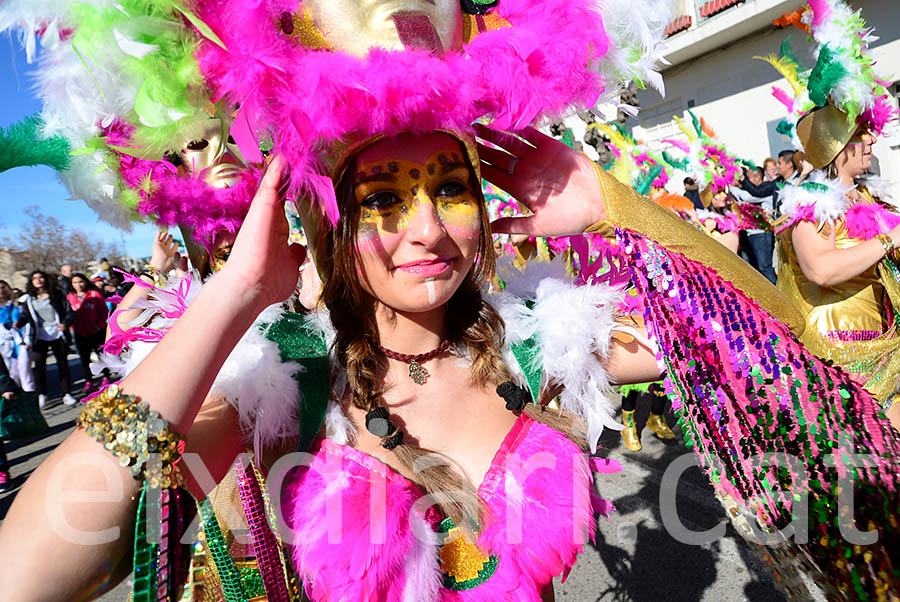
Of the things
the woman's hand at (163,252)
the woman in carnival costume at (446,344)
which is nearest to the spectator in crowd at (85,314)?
the woman's hand at (163,252)

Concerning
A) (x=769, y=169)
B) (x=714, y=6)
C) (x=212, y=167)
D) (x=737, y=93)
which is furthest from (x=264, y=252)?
(x=714, y=6)

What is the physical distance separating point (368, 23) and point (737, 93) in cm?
1256

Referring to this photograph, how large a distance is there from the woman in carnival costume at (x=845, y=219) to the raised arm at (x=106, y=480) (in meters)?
2.76

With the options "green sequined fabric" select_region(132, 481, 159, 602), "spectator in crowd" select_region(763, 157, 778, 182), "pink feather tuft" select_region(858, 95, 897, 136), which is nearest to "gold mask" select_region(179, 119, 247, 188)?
"green sequined fabric" select_region(132, 481, 159, 602)

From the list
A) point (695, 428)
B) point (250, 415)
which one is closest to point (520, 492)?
point (695, 428)

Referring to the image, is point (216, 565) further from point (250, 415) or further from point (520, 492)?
point (520, 492)

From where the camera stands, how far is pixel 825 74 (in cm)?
291

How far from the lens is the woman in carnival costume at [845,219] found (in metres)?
2.83

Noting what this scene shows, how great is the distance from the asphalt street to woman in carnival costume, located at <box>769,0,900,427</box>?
1033 mm

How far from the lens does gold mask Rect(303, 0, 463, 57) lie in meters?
1.15

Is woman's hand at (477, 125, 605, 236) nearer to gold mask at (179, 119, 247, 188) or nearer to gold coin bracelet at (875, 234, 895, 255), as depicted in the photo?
gold mask at (179, 119, 247, 188)

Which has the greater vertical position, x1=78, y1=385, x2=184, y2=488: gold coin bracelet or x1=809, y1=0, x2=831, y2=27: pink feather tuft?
x1=809, y1=0, x2=831, y2=27: pink feather tuft

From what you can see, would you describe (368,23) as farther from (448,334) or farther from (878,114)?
(878,114)

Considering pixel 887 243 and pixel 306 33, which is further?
pixel 887 243
